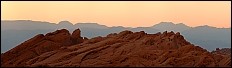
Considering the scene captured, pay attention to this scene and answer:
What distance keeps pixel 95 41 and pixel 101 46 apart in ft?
13.6

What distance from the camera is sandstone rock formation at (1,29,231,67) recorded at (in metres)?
39.7

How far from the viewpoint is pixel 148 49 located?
4338 cm

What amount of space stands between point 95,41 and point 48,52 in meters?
5.78

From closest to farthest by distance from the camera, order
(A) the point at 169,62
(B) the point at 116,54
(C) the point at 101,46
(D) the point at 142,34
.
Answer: (A) the point at 169,62 → (B) the point at 116,54 → (C) the point at 101,46 → (D) the point at 142,34

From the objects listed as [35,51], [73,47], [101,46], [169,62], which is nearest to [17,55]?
[35,51]

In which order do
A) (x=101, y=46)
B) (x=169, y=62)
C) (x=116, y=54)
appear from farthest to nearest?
(x=101, y=46), (x=116, y=54), (x=169, y=62)

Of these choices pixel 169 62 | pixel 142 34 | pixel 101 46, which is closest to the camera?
pixel 169 62

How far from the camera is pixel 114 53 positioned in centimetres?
4334

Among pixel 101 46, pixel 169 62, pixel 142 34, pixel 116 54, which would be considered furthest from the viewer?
pixel 142 34

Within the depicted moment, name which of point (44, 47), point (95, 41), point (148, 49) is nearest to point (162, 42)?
point (148, 49)

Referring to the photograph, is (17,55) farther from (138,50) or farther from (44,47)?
(138,50)

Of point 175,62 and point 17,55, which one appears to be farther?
point 17,55

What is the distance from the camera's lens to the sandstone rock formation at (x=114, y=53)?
39688 mm

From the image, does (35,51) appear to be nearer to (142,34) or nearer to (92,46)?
(92,46)
